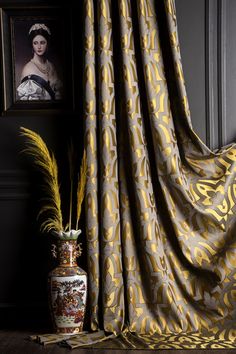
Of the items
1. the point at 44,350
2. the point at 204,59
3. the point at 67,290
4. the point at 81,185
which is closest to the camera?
the point at 44,350

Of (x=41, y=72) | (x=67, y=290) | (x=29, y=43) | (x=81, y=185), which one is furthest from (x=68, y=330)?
(x=29, y=43)

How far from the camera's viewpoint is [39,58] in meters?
3.30

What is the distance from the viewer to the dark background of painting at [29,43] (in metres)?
3.29

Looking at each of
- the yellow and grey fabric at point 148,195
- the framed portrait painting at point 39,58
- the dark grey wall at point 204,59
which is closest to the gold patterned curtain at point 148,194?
the yellow and grey fabric at point 148,195

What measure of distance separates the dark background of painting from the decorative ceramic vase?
93 centimetres

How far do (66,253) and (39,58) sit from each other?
1070mm

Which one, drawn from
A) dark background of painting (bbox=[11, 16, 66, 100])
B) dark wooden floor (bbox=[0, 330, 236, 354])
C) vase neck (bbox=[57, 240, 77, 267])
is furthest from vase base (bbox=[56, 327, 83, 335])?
dark background of painting (bbox=[11, 16, 66, 100])

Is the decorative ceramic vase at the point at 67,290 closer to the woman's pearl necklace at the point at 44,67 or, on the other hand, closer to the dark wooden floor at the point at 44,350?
the dark wooden floor at the point at 44,350

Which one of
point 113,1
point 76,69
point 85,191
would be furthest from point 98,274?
point 113,1

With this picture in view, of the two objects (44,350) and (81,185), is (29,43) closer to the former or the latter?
(81,185)

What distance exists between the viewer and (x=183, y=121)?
3178 mm

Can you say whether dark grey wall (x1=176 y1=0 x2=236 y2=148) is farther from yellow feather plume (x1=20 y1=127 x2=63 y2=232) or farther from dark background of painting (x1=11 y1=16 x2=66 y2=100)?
yellow feather plume (x1=20 y1=127 x2=63 y2=232)

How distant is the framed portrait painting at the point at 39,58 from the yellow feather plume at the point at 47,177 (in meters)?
0.21

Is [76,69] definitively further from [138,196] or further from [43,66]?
[138,196]
